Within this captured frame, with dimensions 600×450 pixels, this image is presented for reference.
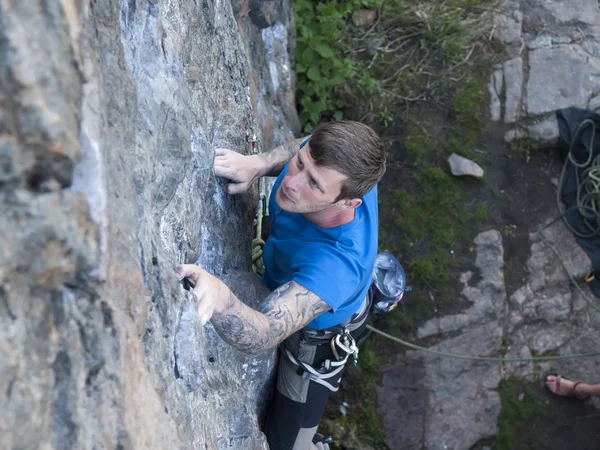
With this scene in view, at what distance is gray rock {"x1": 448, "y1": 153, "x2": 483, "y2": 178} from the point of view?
4820 mm

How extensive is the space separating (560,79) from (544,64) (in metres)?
0.20

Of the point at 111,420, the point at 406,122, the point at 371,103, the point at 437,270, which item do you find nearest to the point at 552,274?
the point at 437,270

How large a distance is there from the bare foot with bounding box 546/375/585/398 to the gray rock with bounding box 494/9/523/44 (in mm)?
2954

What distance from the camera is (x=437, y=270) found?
15.4ft

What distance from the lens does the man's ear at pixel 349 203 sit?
2.49 metres

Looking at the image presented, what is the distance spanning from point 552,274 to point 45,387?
435 centimetres

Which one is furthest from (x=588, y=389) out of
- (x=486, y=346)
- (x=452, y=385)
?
(x=452, y=385)

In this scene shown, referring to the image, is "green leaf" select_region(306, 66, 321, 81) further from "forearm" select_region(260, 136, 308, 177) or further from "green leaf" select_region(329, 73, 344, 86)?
"forearm" select_region(260, 136, 308, 177)

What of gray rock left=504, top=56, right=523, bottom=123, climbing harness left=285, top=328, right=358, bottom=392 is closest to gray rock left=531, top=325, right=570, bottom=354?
gray rock left=504, top=56, right=523, bottom=123

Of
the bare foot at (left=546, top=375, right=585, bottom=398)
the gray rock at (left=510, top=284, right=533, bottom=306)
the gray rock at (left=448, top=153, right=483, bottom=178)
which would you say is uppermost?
the gray rock at (left=448, top=153, right=483, bottom=178)

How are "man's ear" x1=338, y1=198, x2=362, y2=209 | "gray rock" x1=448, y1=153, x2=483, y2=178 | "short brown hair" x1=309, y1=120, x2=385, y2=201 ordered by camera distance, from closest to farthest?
"short brown hair" x1=309, y1=120, x2=385, y2=201 → "man's ear" x1=338, y1=198, x2=362, y2=209 → "gray rock" x1=448, y1=153, x2=483, y2=178

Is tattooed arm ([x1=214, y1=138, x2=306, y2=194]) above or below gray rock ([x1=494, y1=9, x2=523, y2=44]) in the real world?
above

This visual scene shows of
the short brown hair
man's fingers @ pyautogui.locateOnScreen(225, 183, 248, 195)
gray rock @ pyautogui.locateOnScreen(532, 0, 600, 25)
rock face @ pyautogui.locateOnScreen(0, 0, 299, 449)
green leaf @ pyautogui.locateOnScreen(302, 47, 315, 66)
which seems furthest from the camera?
gray rock @ pyautogui.locateOnScreen(532, 0, 600, 25)

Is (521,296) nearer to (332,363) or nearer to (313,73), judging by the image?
(332,363)
